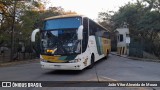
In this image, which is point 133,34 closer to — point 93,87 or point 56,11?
point 56,11

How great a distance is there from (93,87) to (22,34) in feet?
71.6

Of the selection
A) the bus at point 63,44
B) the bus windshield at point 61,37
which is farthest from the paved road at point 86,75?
the bus windshield at point 61,37

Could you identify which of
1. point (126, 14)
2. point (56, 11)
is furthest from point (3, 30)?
point (126, 14)

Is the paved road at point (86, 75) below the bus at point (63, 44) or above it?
below

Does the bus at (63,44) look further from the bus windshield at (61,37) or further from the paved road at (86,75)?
the paved road at (86,75)

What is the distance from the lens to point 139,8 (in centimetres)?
3862

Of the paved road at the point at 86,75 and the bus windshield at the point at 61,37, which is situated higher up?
the bus windshield at the point at 61,37

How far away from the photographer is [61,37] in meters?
15.3

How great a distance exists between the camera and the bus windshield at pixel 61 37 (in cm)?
1513

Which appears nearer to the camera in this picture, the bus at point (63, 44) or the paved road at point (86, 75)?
the paved road at point (86, 75)

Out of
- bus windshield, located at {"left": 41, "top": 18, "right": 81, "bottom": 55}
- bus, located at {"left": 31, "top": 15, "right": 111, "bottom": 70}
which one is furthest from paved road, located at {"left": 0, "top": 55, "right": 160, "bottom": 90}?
bus windshield, located at {"left": 41, "top": 18, "right": 81, "bottom": 55}

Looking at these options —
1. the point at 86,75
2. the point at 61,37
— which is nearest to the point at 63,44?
the point at 61,37

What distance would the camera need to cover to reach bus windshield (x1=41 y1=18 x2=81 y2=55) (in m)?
15.1

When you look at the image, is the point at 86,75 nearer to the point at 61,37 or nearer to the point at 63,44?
the point at 63,44
